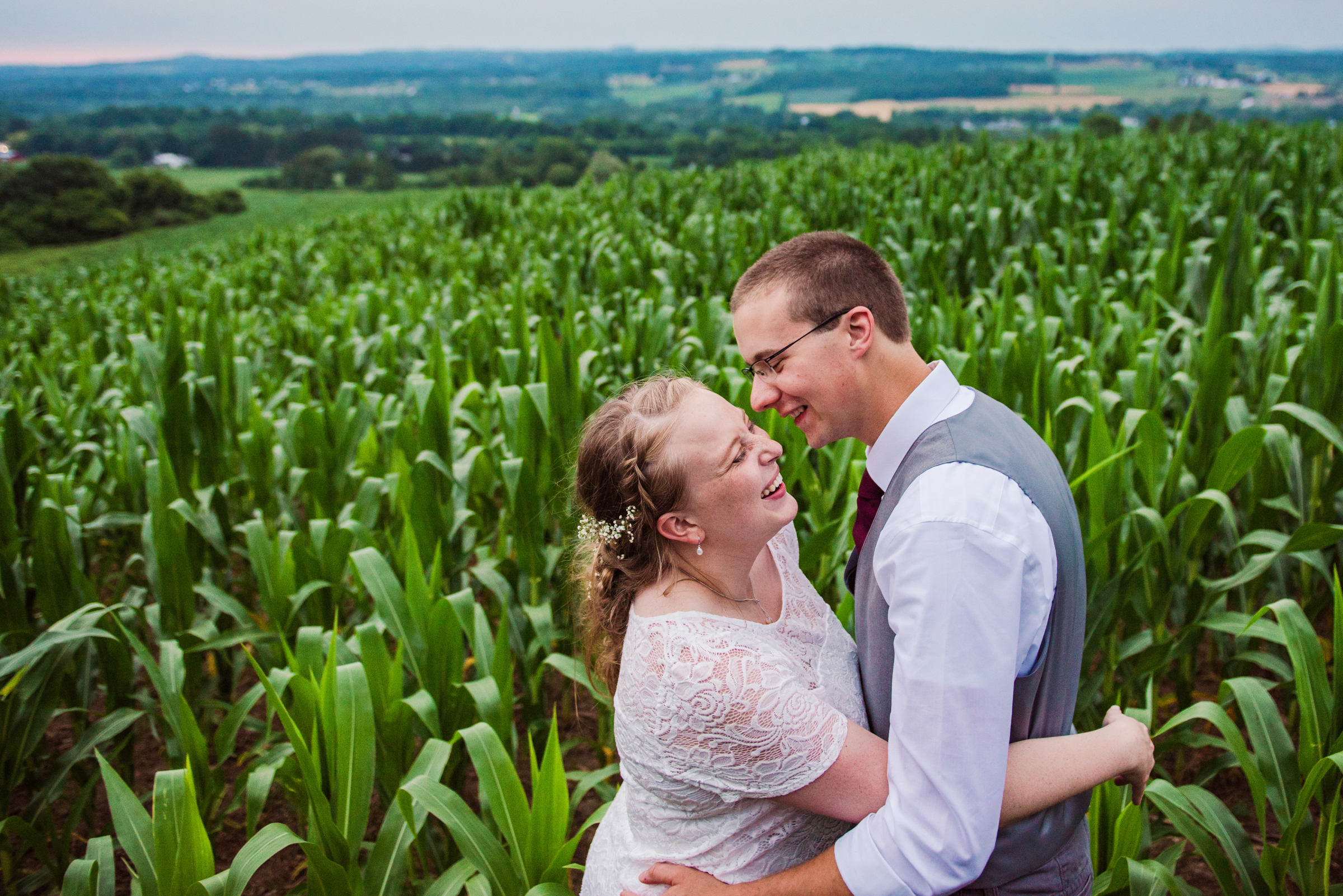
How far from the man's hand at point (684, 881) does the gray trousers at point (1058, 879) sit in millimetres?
398

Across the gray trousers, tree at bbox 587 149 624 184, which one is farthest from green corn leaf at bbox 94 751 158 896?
tree at bbox 587 149 624 184

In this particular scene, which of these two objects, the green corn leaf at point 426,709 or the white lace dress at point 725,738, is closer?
the white lace dress at point 725,738

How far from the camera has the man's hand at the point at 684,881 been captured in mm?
1453

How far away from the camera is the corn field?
198cm

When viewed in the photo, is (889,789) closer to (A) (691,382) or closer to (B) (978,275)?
(A) (691,382)

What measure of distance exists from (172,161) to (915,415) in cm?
9455

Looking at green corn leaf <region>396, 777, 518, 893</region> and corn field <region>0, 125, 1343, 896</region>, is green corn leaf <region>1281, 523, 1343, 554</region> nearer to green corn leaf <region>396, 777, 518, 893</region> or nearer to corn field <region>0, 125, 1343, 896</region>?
corn field <region>0, 125, 1343, 896</region>

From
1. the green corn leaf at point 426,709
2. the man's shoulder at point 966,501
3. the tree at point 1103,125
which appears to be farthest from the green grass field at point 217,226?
the man's shoulder at point 966,501

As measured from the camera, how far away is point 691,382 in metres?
1.62

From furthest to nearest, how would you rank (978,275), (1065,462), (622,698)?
(978,275) → (1065,462) → (622,698)

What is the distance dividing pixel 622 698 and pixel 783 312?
696 millimetres

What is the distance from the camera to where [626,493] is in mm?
1551

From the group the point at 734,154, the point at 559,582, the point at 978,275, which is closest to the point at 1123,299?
the point at 978,275

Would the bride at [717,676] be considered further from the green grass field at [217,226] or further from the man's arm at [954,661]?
the green grass field at [217,226]
